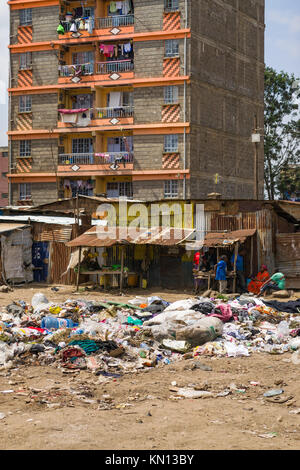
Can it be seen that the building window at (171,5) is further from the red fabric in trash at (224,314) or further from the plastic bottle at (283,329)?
the plastic bottle at (283,329)

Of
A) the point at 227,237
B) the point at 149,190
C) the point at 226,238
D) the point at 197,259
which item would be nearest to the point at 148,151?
the point at 149,190

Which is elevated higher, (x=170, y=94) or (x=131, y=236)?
(x=170, y=94)

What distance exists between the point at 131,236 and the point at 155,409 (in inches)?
575

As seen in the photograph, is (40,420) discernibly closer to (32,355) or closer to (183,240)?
(32,355)

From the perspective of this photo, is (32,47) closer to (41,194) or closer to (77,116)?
(77,116)

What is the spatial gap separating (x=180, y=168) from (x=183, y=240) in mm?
13823

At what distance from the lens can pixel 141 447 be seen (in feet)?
21.6

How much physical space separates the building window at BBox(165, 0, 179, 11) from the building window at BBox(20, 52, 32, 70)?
349 inches

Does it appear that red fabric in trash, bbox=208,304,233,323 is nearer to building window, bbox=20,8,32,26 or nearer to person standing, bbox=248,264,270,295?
person standing, bbox=248,264,270,295

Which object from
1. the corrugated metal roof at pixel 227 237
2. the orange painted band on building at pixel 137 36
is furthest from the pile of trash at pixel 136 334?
the orange painted band on building at pixel 137 36

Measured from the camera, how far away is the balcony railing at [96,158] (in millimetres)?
36781

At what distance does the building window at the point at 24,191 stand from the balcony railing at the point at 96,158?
2.61m

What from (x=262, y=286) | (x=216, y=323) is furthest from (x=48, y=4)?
(x=216, y=323)

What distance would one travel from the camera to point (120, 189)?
3784 centimetres
